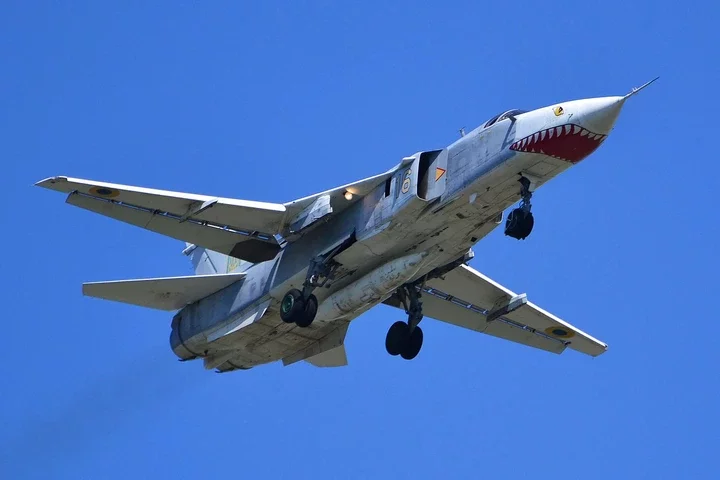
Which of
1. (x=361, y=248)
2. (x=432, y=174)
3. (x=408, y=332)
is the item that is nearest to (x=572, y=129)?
(x=432, y=174)

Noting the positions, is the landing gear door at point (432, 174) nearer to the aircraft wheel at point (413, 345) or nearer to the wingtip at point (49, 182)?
the aircraft wheel at point (413, 345)

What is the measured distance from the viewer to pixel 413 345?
3494 cm

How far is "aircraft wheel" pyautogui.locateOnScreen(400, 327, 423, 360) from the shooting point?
3491cm

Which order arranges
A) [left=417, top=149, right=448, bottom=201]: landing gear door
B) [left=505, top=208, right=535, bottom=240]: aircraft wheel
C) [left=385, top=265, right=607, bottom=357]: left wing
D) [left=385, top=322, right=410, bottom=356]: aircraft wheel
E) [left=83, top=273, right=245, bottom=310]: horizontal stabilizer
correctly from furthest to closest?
[left=385, top=265, right=607, bottom=357]: left wing
[left=385, top=322, right=410, bottom=356]: aircraft wheel
[left=83, top=273, right=245, bottom=310]: horizontal stabilizer
[left=417, top=149, right=448, bottom=201]: landing gear door
[left=505, top=208, right=535, bottom=240]: aircraft wheel

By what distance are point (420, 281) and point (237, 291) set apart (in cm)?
464

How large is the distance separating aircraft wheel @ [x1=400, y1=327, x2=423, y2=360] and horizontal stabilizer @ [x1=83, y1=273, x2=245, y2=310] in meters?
4.54

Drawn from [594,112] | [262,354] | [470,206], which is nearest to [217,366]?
[262,354]

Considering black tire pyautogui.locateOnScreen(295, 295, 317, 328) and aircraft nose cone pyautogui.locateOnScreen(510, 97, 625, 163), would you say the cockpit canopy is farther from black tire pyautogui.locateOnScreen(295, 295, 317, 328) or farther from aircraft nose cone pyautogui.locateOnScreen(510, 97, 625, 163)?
black tire pyautogui.locateOnScreen(295, 295, 317, 328)

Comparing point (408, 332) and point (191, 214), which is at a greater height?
point (191, 214)

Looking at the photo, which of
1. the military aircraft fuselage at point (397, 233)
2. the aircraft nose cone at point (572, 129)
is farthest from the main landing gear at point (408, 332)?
the aircraft nose cone at point (572, 129)

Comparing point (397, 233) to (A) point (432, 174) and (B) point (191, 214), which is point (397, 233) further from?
(B) point (191, 214)

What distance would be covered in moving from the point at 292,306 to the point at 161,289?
4.38 m

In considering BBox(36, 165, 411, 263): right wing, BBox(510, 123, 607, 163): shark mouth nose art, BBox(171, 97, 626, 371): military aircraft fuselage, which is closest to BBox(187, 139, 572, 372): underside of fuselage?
BBox(171, 97, 626, 371): military aircraft fuselage

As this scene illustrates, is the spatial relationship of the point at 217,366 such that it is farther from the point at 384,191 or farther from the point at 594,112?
the point at 594,112
